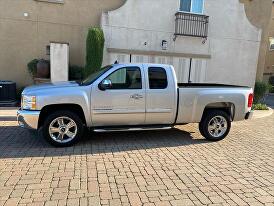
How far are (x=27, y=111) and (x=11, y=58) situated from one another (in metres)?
7.29

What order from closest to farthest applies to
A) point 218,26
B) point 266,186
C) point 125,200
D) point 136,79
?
point 125,200 → point 266,186 → point 136,79 → point 218,26

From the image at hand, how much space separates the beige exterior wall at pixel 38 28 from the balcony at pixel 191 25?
2828 millimetres

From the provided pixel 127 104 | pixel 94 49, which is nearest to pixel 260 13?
pixel 94 49

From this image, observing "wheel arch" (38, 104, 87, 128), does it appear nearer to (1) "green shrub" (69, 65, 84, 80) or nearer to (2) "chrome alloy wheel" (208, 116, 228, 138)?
(2) "chrome alloy wheel" (208, 116, 228, 138)

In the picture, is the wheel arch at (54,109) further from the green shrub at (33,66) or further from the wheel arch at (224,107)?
the green shrub at (33,66)

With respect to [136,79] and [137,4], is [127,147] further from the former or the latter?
[137,4]

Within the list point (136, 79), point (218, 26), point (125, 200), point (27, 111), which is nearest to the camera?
point (125, 200)

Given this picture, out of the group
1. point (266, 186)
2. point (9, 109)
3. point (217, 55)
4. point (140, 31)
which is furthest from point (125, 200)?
point (217, 55)

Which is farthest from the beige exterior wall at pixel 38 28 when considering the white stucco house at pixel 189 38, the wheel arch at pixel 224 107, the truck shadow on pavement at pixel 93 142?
the wheel arch at pixel 224 107

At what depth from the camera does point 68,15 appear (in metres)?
12.4

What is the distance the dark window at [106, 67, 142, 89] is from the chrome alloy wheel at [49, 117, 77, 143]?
49.9 inches

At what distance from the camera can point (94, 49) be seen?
1103 cm

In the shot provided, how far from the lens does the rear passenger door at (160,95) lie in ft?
21.5

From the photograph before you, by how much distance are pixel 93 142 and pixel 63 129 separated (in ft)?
2.67
